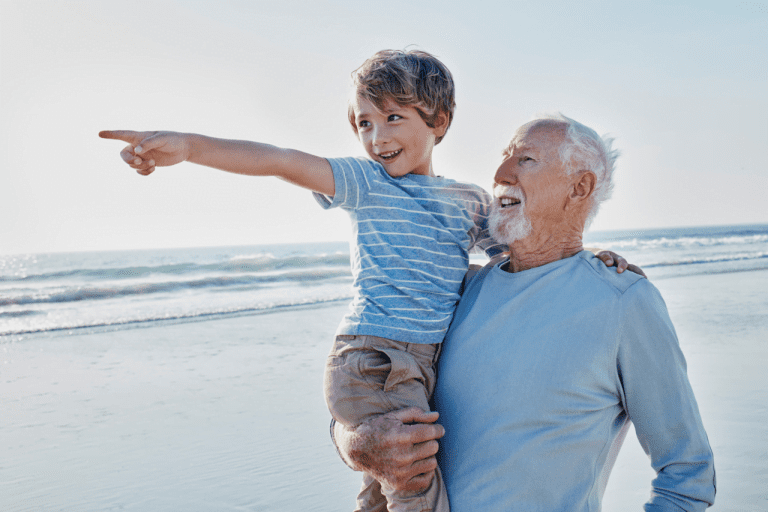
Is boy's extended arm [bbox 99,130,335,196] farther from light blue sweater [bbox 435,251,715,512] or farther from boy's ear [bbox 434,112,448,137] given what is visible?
light blue sweater [bbox 435,251,715,512]

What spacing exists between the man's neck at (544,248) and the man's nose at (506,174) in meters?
0.20

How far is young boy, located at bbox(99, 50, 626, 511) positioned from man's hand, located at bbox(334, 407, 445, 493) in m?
0.04

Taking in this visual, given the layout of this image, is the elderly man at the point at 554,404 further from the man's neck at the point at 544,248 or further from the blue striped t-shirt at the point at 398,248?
the blue striped t-shirt at the point at 398,248

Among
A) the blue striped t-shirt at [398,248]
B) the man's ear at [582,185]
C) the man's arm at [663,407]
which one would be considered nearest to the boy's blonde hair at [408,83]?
the blue striped t-shirt at [398,248]

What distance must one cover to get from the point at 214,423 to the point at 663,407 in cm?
369

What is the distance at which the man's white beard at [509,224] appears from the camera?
6.88ft

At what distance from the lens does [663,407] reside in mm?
1743

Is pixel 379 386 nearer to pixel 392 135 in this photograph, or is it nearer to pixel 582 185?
pixel 392 135

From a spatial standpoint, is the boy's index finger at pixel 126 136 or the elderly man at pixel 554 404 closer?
the boy's index finger at pixel 126 136

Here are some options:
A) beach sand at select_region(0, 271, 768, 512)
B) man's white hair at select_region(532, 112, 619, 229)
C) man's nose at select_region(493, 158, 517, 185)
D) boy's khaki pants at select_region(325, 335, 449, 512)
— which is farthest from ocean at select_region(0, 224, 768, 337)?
man's white hair at select_region(532, 112, 619, 229)

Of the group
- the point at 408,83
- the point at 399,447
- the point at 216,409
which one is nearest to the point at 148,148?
the point at 408,83

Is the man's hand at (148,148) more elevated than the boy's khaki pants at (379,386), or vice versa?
the man's hand at (148,148)

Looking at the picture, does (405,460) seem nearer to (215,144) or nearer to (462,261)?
(462,261)

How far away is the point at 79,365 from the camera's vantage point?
6.88 metres
